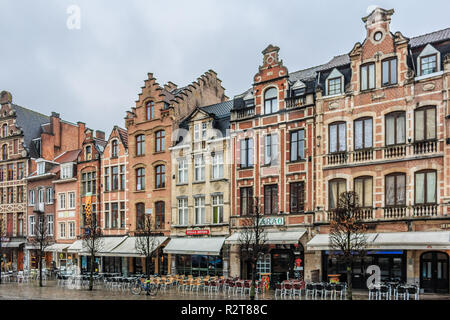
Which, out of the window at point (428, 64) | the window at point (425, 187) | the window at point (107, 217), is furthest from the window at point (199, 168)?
the window at point (428, 64)

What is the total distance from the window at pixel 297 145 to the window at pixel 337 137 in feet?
5.99

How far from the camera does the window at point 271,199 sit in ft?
98.9

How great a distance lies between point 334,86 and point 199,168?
1123 cm

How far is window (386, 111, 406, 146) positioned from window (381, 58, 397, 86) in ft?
5.87

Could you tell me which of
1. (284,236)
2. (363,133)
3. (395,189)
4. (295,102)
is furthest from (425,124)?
(284,236)

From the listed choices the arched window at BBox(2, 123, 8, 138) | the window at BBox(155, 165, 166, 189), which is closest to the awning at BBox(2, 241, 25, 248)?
the arched window at BBox(2, 123, 8, 138)

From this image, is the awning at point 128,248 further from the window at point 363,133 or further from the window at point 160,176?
the window at point 363,133

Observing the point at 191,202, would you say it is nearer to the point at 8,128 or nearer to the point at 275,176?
the point at 275,176

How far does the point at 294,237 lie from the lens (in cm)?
2792

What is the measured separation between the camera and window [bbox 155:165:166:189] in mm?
36812

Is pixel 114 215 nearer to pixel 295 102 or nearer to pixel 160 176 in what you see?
pixel 160 176

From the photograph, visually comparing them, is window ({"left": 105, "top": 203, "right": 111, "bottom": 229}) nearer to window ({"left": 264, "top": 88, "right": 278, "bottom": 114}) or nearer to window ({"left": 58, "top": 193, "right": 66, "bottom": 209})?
window ({"left": 58, "top": 193, "right": 66, "bottom": 209})

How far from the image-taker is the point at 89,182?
138ft
